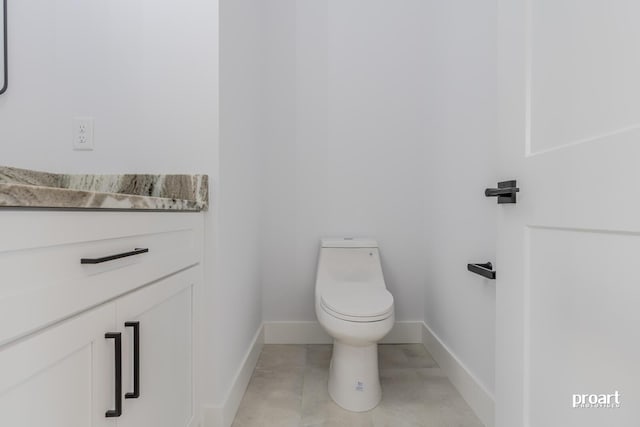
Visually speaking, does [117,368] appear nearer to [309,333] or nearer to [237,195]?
[237,195]

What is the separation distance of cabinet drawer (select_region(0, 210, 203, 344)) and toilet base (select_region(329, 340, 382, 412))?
956mm

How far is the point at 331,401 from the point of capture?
1.51 m

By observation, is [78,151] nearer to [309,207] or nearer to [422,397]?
[309,207]

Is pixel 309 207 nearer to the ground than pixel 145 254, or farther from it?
farther from it

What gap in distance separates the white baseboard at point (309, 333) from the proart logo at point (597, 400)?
1540 mm

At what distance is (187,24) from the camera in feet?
4.05

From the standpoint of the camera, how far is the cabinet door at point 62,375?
0.47 meters

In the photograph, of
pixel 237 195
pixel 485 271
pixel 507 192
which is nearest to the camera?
pixel 507 192

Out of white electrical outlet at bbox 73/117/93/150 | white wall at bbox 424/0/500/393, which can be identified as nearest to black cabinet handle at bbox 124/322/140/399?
white electrical outlet at bbox 73/117/93/150

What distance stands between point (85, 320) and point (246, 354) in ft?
3.91

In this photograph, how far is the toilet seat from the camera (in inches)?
54.7

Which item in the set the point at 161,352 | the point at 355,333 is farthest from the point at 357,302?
the point at 161,352

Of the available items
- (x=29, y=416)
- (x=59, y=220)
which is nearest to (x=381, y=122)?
(x=59, y=220)

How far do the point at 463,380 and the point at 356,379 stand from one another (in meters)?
0.50
